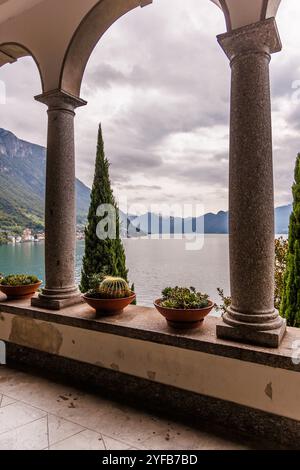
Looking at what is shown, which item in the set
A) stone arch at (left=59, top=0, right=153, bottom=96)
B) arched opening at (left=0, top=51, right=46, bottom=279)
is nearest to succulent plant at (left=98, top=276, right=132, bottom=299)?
arched opening at (left=0, top=51, right=46, bottom=279)

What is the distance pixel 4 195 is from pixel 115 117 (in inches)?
858

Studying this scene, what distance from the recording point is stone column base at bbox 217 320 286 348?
7.07ft

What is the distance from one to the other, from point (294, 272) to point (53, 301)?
2.85 meters

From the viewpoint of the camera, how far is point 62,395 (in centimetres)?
274

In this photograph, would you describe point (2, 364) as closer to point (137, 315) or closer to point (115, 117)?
point (137, 315)

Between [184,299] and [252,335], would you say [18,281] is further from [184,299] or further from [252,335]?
[252,335]


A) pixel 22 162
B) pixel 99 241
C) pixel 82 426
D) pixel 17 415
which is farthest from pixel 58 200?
pixel 22 162

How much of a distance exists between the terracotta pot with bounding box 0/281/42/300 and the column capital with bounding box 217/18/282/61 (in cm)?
335

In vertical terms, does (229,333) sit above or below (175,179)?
below

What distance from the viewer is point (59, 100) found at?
135 inches

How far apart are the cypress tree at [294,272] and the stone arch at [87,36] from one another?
8.84 feet

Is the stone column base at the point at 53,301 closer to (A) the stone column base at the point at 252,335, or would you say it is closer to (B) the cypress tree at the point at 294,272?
(A) the stone column base at the point at 252,335

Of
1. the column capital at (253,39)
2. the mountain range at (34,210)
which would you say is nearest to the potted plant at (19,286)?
the mountain range at (34,210)

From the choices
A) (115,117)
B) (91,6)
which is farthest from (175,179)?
(91,6)
